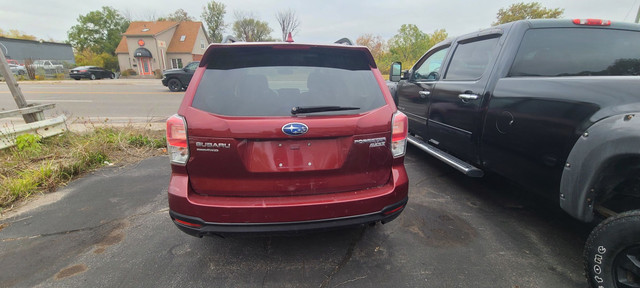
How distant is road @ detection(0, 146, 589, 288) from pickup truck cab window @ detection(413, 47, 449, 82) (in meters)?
1.88

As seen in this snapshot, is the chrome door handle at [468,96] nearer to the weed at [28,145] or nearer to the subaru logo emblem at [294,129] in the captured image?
the subaru logo emblem at [294,129]

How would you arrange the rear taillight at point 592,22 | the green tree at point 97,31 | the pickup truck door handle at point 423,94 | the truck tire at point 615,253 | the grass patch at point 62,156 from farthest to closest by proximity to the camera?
the green tree at point 97,31
the pickup truck door handle at point 423,94
the grass patch at point 62,156
the rear taillight at point 592,22
the truck tire at point 615,253

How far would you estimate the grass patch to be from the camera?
377 centimetres

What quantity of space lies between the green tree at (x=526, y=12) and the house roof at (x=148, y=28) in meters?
42.4

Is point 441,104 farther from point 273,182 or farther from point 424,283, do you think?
point 273,182

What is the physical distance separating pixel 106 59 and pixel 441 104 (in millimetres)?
55021

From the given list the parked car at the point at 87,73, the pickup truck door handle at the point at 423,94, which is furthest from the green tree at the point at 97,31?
the pickup truck door handle at the point at 423,94

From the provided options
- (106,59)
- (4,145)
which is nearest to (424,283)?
(4,145)

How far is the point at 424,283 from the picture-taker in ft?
7.22

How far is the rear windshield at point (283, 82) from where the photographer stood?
2102mm

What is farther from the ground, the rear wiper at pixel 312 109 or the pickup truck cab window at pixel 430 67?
the pickup truck cab window at pixel 430 67

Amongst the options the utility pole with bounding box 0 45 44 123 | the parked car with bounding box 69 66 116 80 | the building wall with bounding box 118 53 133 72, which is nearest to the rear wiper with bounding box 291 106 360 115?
the utility pole with bounding box 0 45 44 123

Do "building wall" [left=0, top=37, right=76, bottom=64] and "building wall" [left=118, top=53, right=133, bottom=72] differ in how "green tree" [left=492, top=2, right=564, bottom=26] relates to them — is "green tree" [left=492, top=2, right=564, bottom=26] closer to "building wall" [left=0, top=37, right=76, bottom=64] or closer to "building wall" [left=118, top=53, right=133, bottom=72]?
"building wall" [left=118, top=53, right=133, bottom=72]

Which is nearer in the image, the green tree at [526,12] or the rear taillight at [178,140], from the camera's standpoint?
the rear taillight at [178,140]
